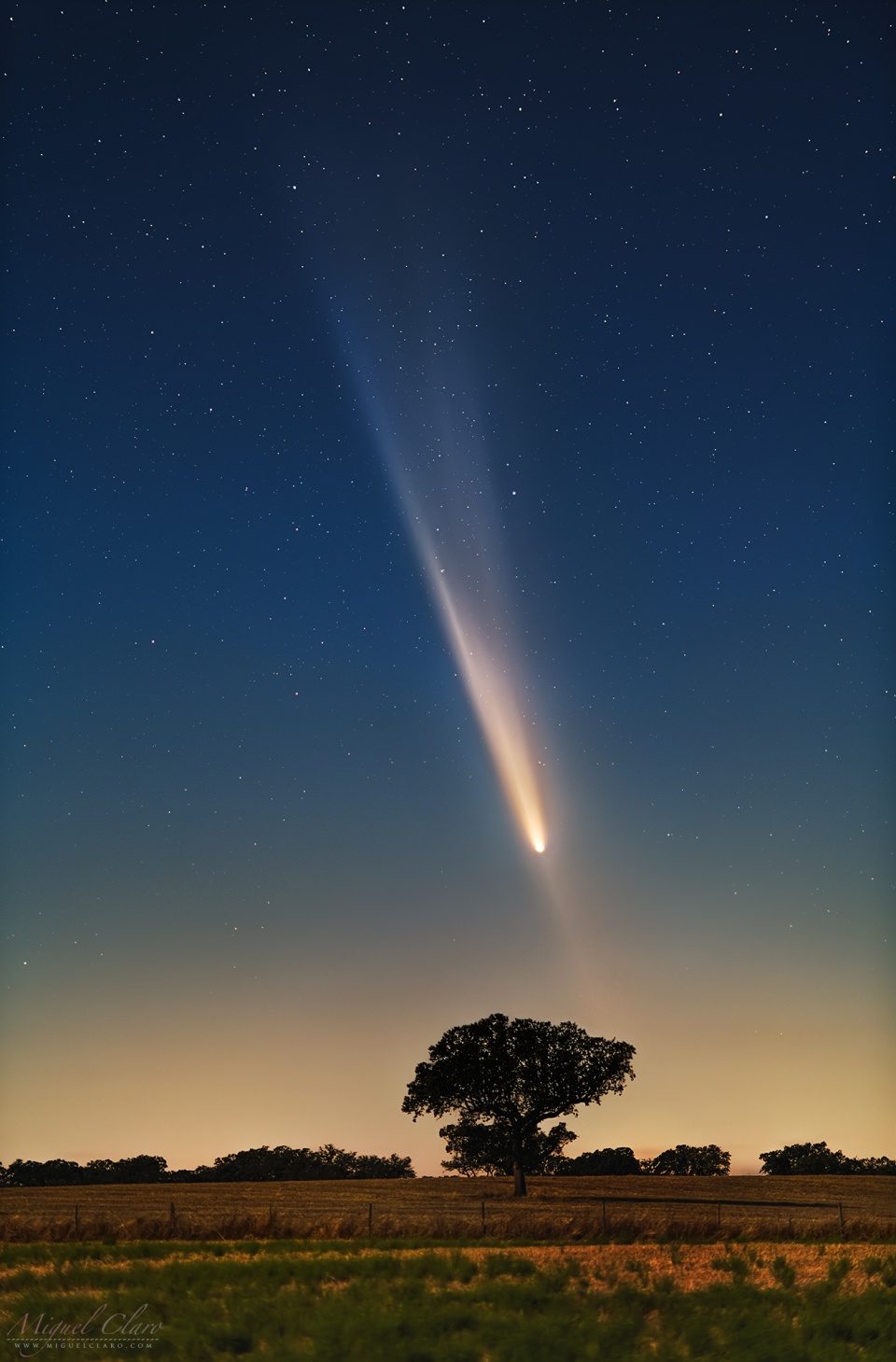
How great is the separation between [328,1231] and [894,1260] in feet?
62.7

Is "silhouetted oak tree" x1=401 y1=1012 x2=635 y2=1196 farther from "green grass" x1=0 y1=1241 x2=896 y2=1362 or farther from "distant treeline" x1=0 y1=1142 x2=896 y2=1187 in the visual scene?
"green grass" x1=0 y1=1241 x2=896 y2=1362

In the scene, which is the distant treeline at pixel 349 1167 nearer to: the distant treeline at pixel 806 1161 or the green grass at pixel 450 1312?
the distant treeline at pixel 806 1161

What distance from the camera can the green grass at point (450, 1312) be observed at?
16120mm

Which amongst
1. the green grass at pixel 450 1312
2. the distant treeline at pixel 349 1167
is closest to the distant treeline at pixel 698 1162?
the distant treeline at pixel 349 1167

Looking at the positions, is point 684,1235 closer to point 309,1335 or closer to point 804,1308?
point 804,1308

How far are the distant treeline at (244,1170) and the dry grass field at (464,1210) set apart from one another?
7866 mm

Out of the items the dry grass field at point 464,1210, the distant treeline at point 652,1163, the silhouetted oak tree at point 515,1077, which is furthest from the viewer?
the distant treeline at point 652,1163

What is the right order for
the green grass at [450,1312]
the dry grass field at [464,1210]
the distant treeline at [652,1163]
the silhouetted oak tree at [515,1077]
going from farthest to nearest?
the distant treeline at [652,1163], the silhouetted oak tree at [515,1077], the dry grass field at [464,1210], the green grass at [450,1312]

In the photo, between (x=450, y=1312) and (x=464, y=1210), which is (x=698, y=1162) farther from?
(x=450, y=1312)

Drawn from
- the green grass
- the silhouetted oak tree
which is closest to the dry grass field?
the silhouetted oak tree

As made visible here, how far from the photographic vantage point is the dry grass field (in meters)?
38.1

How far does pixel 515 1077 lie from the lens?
76188 millimetres

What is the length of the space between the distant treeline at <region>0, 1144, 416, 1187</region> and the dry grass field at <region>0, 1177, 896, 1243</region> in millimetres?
7866

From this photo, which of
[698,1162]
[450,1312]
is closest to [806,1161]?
[698,1162]
